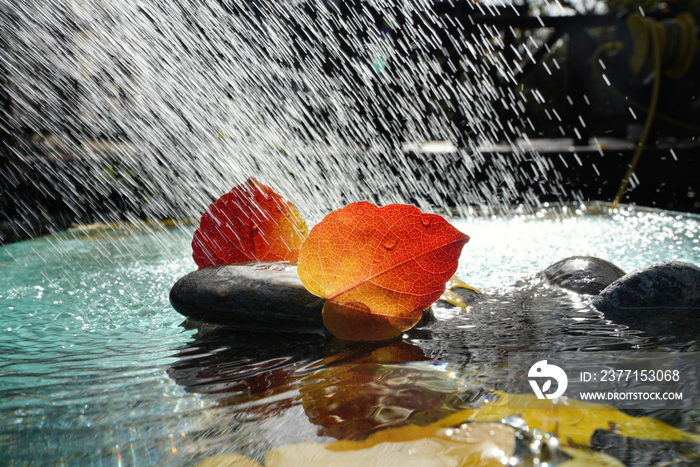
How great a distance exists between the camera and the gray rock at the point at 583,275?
76.8 inches

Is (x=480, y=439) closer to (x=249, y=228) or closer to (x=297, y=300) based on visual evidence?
(x=297, y=300)

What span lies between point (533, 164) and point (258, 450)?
6.20 m

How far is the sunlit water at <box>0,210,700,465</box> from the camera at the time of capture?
959 millimetres

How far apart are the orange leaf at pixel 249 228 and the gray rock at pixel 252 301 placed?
28 centimetres

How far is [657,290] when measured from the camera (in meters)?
1.73

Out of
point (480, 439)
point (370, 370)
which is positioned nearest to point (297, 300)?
point (370, 370)

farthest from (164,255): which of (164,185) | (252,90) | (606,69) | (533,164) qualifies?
(606,69)

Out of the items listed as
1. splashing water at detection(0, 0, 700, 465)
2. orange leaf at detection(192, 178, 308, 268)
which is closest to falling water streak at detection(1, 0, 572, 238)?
splashing water at detection(0, 0, 700, 465)

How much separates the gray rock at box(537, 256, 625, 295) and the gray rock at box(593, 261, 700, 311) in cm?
17

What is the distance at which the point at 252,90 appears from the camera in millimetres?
4477

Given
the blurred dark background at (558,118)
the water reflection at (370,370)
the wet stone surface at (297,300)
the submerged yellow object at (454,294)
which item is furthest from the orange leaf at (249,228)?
the blurred dark background at (558,118)

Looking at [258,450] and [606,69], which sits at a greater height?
[606,69]

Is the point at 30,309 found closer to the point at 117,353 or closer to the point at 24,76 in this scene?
the point at 117,353

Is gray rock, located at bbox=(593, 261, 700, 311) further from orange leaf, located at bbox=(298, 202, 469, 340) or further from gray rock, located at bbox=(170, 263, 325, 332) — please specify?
gray rock, located at bbox=(170, 263, 325, 332)
